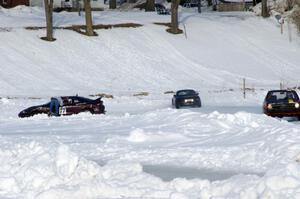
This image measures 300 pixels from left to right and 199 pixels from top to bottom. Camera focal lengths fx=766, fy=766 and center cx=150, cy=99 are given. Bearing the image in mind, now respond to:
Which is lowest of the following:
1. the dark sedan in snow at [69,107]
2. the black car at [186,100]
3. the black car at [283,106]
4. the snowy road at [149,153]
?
the black car at [186,100]

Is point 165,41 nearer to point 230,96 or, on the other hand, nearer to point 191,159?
point 230,96

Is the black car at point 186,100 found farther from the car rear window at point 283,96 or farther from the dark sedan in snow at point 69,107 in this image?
the car rear window at point 283,96

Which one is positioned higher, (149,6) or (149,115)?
(149,6)

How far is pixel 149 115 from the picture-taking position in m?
28.1

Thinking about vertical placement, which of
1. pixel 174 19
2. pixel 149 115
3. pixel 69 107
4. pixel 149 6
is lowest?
pixel 69 107

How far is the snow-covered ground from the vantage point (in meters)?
14.3

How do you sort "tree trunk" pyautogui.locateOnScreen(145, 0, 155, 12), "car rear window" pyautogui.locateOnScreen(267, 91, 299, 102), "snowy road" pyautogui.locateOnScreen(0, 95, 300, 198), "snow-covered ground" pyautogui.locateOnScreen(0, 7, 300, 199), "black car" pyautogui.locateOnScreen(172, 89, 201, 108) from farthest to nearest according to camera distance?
"tree trunk" pyautogui.locateOnScreen(145, 0, 155, 12) → "black car" pyautogui.locateOnScreen(172, 89, 201, 108) → "car rear window" pyautogui.locateOnScreen(267, 91, 299, 102) → "snow-covered ground" pyautogui.locateOnScreen(0, 7, 300, 199) → "snowy road" pyautogui.locateOnScreen(0, 95, 300, 198)

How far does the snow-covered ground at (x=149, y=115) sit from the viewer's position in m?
14.3

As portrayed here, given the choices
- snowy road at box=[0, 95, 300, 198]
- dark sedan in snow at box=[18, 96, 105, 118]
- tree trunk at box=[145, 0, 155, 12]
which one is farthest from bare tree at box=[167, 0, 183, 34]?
snowy road at box=[0, 95, 300, 198]

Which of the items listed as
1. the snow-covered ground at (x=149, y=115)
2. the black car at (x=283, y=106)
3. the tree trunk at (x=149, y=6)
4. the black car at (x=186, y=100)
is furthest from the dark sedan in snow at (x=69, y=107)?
the tree trunk at (x=149, y=6)

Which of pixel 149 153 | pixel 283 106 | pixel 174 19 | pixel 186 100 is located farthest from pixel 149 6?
pixel 149 153

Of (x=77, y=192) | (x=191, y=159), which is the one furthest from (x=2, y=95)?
(x=77, y=192)

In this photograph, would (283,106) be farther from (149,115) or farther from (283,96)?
(149,115)

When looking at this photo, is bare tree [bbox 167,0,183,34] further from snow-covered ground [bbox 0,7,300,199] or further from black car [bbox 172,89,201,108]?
black car [bbox 172,89,201,108]
